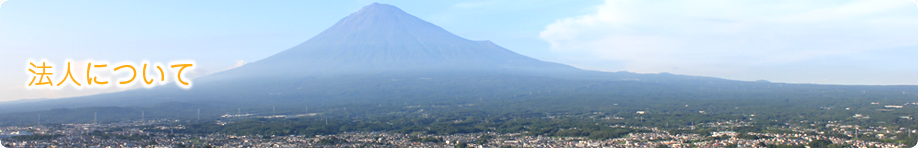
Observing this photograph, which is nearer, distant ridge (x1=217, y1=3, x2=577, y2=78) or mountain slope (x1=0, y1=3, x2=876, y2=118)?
mountain slope (x1=0, y1=3, x2=876, y2=118)

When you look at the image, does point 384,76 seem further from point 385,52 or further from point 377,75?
point 385,52

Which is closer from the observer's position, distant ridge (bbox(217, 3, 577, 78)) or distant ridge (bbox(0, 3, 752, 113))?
distant ridge (bbox(0, 3, 752, 113))

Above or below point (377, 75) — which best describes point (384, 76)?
below

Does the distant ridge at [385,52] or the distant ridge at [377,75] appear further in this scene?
the distant ridge at [385,52]

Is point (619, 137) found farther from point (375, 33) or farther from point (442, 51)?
point (375, 33)

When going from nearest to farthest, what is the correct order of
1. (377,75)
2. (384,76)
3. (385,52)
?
(384,76), (377,75), (385,52)

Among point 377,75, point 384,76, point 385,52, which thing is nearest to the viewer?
point 384,76

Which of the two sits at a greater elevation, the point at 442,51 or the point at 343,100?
the point at 442,51

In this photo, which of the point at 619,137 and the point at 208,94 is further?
the point at 208,94

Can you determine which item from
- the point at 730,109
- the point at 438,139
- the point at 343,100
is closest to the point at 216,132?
the point at 438,139

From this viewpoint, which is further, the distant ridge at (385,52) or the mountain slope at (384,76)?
the distant ridge at (385,52)

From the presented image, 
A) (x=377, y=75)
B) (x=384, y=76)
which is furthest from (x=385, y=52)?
(x=384, y=76)
